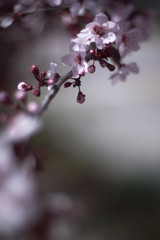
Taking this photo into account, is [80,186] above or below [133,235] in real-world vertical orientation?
above

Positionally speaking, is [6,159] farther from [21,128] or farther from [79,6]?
[79,6]

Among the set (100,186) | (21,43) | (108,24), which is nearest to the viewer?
(108,24)

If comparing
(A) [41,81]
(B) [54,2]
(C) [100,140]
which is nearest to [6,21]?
(B) [54,2]

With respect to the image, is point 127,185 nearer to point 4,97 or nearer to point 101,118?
point 101,118

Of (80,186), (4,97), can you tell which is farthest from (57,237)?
(80,186)

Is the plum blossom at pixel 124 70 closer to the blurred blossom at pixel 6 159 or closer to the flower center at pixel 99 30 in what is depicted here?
the flower center at pixel 99 30

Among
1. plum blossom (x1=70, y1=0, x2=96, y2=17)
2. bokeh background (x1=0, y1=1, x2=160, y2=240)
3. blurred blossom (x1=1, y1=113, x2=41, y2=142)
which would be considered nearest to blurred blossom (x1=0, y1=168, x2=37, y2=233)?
blurred blossom (x1=1, y1=113, x2=41, y2=142)

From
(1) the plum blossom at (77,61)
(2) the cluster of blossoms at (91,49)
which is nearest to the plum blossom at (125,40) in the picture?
(2) the cluster of blossoms at (91,49)
